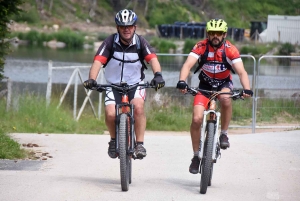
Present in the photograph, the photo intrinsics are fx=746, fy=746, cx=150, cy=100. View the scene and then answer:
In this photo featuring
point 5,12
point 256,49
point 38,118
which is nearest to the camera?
point 5,12

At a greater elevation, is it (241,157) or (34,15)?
(34,15)

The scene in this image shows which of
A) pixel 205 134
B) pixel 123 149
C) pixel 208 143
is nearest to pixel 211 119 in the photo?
pixel 205 134

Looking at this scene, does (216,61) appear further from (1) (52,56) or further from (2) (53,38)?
(2) (53,38)

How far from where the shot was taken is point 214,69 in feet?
28.5

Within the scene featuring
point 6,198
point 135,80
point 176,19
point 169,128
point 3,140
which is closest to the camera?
point 6,198

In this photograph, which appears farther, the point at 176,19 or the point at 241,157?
the point at 176,19

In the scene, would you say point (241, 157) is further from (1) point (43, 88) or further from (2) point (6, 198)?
(1) point (43, 88)

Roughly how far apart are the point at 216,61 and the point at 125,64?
106 centimetres

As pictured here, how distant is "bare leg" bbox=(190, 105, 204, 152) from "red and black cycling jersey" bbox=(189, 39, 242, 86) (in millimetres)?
510

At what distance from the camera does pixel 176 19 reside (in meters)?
79.7

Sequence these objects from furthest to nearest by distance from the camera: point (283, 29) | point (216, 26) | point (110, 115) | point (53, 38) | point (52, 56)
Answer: point (53, 38) → point (52, 56) → point (283, 29) → point (216, 26) → point (110, 115)

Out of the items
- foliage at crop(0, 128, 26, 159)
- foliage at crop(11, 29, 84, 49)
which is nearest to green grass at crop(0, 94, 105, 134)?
foliage at crop(0, 128, 26, 159)

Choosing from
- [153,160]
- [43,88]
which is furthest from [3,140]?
[43,88]

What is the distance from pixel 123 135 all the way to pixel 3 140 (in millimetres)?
2986
